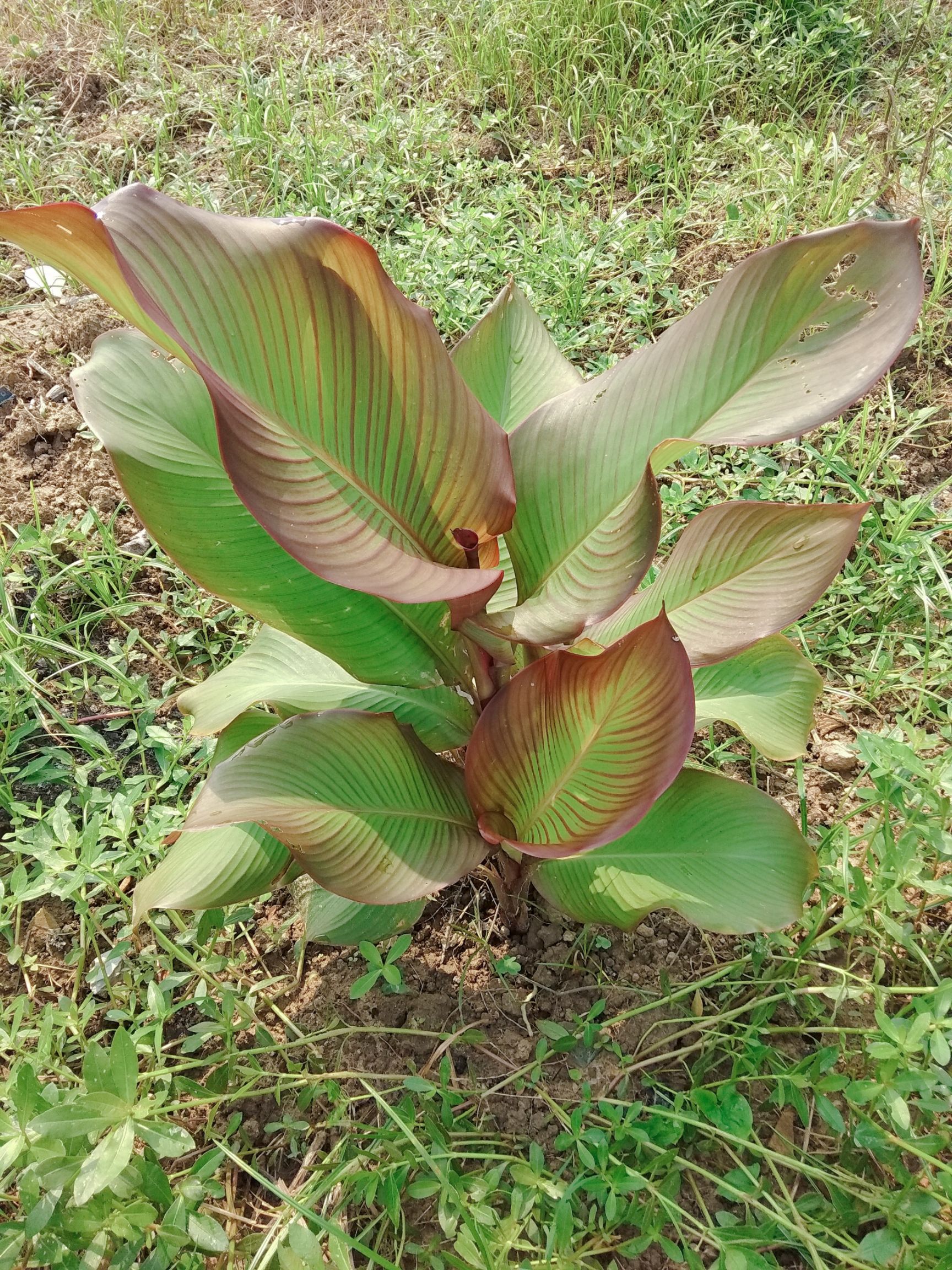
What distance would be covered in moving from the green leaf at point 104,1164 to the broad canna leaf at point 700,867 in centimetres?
51

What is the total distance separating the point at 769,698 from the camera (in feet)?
3.73

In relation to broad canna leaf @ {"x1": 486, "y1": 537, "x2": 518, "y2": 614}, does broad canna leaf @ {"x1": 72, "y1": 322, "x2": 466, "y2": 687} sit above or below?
above

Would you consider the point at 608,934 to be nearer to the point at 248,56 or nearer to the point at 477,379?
the point at 477,379

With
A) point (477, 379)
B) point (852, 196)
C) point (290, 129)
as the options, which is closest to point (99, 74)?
point (290, 129)

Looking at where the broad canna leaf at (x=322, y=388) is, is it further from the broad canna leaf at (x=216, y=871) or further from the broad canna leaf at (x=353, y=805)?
the broad canna leaf at (x=216, y=871)

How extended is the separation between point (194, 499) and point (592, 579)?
0.43m

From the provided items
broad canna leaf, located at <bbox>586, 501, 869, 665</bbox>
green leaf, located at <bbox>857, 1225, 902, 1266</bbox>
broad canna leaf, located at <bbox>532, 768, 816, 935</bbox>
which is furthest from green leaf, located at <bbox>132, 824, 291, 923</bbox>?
green leaf, located at <bbox>857, 1225, 902, 1266</bbox>

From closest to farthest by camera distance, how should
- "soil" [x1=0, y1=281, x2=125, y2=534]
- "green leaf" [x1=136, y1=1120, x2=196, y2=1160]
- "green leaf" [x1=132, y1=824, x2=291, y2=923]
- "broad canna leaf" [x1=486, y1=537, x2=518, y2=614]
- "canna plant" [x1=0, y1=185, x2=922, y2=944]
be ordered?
"canna plant" [x1=0, y1=185, x2=922, y2=944]
"green leaf" [x1=136, y1=1120, x2=196, y2=1160]
"green leaf" [x1=132, y1=824, x2=291, y2=923]
"broad canna leaf" [x1=486, y1=537, x2=518, y2=614]
"soil" [x1=0, y1=281, x2=125, y2=534]

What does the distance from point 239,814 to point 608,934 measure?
2.08 feet

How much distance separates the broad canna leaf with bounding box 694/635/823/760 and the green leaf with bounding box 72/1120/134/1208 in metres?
0.79

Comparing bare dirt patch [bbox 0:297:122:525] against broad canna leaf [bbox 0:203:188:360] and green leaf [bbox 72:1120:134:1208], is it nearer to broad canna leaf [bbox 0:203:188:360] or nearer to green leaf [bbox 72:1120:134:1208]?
broad canna leaf [bbox 0:203:188:360]

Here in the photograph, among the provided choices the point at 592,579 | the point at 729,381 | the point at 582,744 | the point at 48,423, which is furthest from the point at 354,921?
the point at 48,423

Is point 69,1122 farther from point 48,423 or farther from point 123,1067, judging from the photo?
point 48,423

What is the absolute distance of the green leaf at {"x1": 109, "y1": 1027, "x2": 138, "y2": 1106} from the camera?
858mm
